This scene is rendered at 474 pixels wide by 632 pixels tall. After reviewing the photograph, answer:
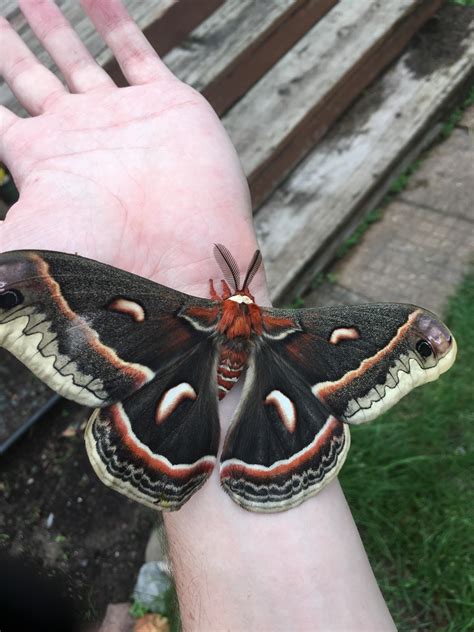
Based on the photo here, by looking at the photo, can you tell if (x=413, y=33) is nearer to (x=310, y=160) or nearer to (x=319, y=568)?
(x=310, y=160)

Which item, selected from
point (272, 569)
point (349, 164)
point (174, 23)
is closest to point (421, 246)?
point (349, 164)

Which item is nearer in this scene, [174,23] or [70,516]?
[70,516]

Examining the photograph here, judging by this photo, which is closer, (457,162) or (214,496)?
(214,496)

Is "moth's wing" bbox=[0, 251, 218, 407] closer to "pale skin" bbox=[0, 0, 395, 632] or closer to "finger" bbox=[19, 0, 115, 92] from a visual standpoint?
"pale skin" bbox=[0, 0, 395, 632]

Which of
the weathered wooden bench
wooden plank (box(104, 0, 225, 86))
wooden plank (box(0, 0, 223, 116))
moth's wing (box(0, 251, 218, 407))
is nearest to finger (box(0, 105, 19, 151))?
wooden plank (box(0, 0, 223, 116))

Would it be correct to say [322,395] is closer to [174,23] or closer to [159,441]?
Answer: [159,441]

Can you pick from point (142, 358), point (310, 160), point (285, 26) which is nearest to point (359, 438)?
point (142, 358)
